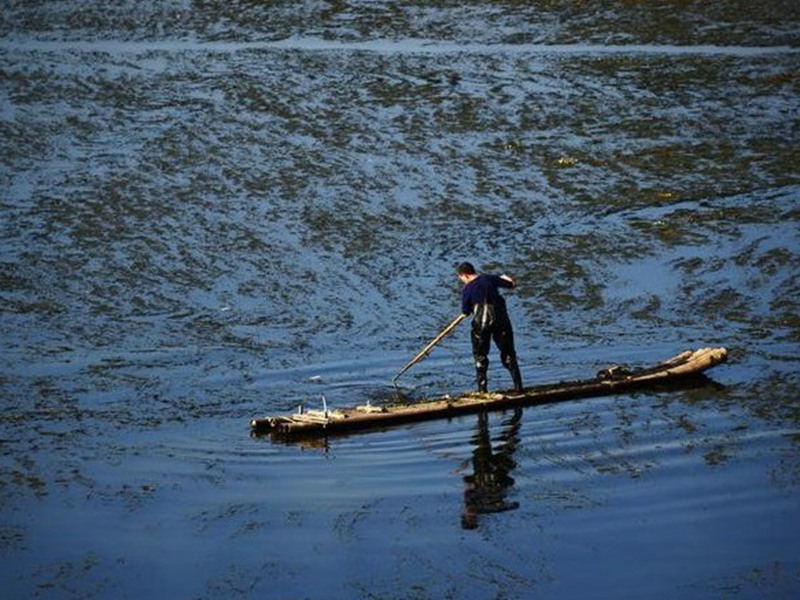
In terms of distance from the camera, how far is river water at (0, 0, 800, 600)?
14008 mm

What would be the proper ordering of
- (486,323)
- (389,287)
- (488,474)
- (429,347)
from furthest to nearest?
(389,287)
(429,347)
(486,323)
(488,474)

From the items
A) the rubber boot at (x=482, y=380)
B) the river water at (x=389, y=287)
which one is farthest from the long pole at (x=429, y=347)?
the rubber boot at (x=482, y=380)

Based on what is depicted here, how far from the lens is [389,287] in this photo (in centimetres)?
2322

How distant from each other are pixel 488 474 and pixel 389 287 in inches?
307

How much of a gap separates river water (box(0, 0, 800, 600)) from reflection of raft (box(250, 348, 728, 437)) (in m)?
0.16

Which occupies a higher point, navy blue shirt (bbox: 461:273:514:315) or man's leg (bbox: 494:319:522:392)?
navy blue shirt (bbox: 461:273:514:315)

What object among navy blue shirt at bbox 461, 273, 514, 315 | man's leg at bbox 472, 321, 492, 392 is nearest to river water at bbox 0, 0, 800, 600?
man's leg at bbox 472, 321, 492, 392

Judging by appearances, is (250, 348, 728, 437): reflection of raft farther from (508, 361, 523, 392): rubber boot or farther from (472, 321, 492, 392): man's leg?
(472, 321, 492, 392): man's leg

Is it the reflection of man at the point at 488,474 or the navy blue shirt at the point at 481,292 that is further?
the navy blue shirt at the point at 481,292

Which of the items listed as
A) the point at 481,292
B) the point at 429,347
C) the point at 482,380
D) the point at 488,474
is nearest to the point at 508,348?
the point at 482,380

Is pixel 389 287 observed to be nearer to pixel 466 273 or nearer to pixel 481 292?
pixel 466 273

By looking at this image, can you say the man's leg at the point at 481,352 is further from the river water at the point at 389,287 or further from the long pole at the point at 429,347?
the river water at the point at 389,287

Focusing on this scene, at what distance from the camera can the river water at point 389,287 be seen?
1401 cm

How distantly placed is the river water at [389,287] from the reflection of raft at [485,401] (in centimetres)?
16
